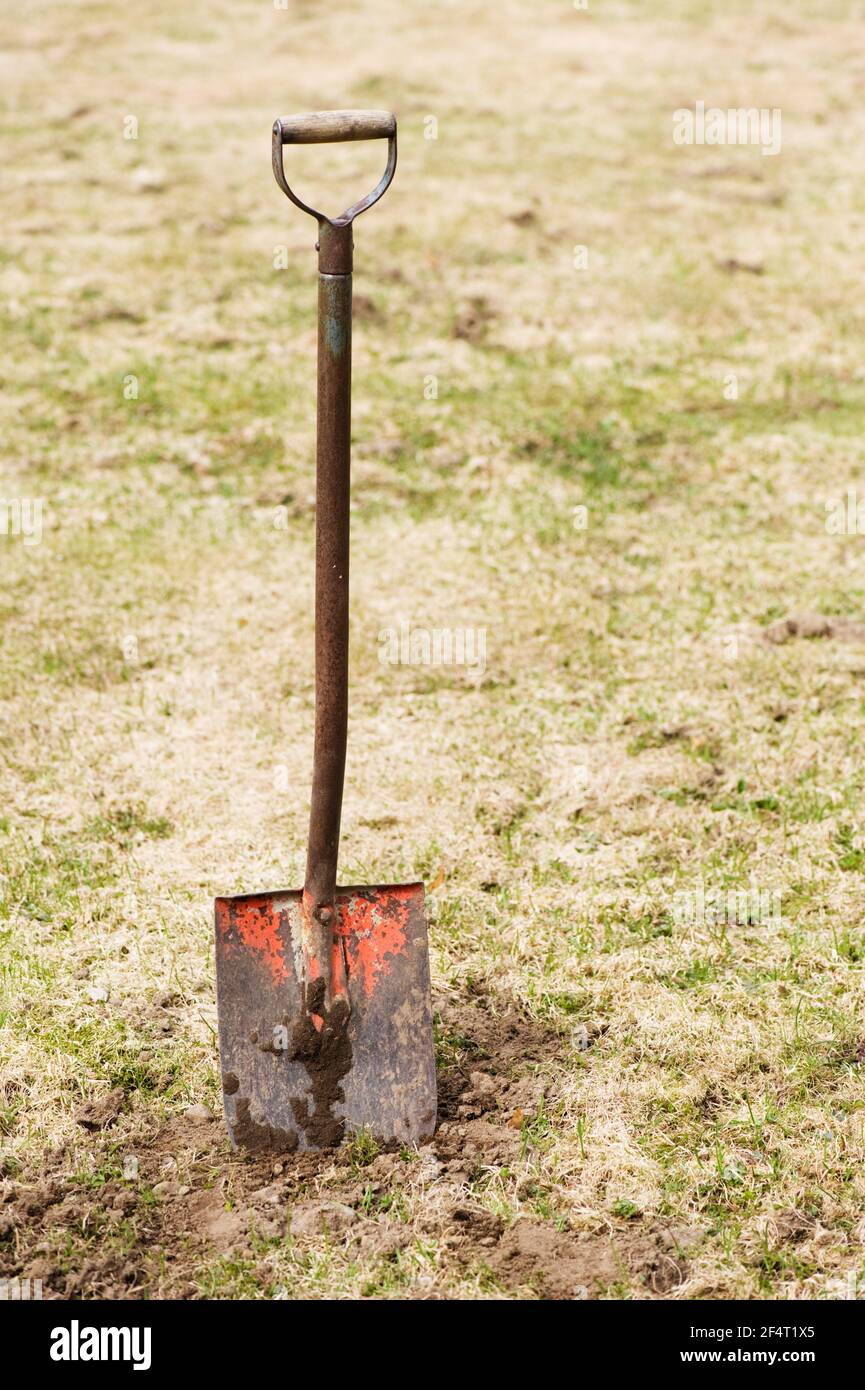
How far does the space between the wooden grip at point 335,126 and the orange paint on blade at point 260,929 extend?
61.0 inches

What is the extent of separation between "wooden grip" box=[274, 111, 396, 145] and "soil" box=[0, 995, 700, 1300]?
79.6 inches

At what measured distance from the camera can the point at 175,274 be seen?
8.09 meters

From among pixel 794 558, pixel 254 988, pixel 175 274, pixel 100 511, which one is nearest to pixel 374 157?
pixel 175 274

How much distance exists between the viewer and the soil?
2.53 meters

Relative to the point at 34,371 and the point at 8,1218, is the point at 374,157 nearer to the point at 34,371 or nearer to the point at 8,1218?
the point at 34,371

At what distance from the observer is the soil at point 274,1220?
8.31 feet

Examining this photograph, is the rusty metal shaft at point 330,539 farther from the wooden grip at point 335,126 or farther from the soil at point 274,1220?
the soil at point 274,1220

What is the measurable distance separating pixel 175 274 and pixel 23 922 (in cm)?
566

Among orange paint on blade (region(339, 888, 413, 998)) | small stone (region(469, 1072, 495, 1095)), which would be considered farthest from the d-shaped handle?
small stone (region(469, 1072, 495, 1095))

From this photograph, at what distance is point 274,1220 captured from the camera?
2.64 meters
